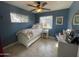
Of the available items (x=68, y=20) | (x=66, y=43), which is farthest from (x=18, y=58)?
(x=68, y=20)

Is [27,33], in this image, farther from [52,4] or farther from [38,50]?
[52,4]

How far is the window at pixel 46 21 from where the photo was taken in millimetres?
1213

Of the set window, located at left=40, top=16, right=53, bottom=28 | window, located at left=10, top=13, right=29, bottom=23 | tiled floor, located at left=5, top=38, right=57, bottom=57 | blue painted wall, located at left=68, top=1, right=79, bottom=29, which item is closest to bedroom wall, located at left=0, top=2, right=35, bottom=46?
window, located at left=10, top=13, right=29, bottom=23

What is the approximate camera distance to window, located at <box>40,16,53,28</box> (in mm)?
1213

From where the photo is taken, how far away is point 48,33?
125cm

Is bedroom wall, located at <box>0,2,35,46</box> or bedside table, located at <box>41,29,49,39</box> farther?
bedside table, located at <box>41,29,49,39</box>

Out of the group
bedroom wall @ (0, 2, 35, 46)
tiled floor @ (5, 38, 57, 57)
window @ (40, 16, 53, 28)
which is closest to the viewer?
bedroom wall @ (0, 2, 35, 46)

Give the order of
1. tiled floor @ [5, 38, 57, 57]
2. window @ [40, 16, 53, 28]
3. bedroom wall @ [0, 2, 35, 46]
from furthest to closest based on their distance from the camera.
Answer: tiled floor @ [5, 38, 57, 57], window @ [40, 16, 53, 28], bedroom wall @ [0, 2, 35, 46]

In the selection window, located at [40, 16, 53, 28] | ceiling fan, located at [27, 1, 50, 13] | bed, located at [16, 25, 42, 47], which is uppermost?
ceiling fan, located at [27, 1, 50, 13]

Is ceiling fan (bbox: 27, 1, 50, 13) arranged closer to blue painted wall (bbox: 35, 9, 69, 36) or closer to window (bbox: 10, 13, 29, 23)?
blue painted wall (bbox: 35, 9, 69, 36)

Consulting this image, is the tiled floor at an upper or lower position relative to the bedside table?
lower

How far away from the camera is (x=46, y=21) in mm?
1244

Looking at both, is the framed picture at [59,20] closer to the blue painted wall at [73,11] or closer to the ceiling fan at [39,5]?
the blue painted wall at [73,11]

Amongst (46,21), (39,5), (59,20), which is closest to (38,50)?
(46,21)
